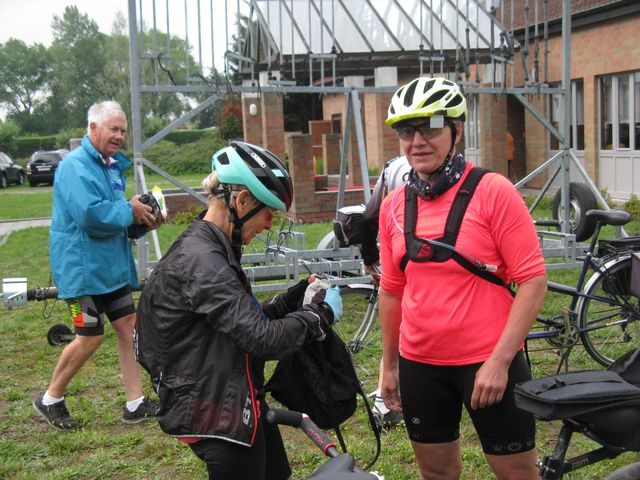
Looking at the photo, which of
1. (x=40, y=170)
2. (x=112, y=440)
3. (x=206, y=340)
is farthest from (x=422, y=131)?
(x=40, y=170)

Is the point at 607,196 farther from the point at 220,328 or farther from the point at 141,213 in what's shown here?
the point at 220,328

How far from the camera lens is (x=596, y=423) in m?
2.44

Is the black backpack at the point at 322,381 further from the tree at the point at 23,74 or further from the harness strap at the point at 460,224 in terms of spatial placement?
the tree at the point at 23,74

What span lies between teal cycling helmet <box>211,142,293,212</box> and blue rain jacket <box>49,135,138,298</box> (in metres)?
2.43

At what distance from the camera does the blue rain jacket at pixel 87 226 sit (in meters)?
4.90

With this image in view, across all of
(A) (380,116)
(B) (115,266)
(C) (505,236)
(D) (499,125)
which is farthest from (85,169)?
(A) (380,116)

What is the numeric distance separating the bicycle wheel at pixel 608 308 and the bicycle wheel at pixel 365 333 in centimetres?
157

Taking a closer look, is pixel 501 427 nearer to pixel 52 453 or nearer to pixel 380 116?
pixel 52 453

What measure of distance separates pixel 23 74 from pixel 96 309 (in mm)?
110677

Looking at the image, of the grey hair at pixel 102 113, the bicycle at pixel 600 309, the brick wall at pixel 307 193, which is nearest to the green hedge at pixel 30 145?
the brick wall at pixel 307 193

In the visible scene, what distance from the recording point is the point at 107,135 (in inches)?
199

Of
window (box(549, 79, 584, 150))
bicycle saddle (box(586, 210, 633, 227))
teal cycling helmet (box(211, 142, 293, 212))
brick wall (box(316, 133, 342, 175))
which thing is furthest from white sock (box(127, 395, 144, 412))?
window (box(549, 79, 584, 150))

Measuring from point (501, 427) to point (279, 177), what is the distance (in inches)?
45.9

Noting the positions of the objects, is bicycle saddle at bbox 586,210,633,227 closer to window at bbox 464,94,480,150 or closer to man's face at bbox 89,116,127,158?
man's face at bbox 89,116,127,158
